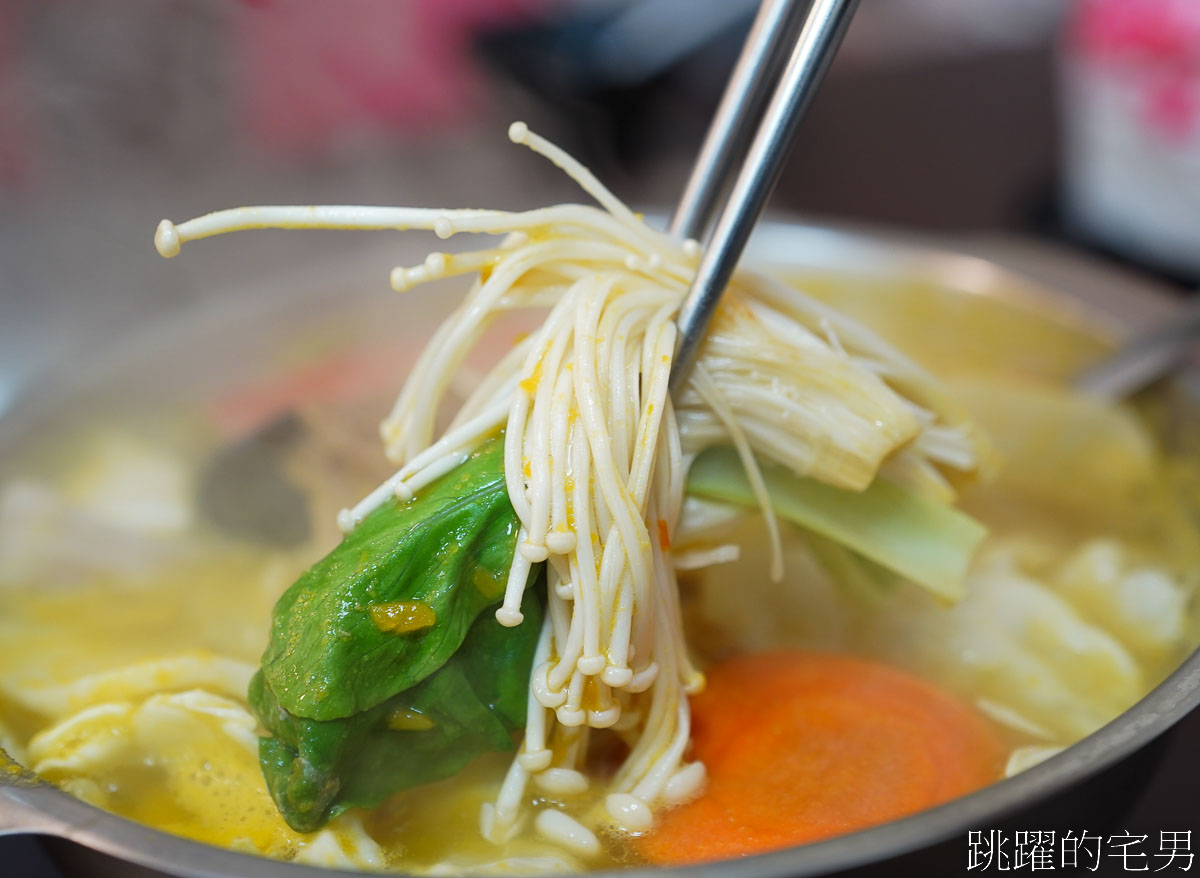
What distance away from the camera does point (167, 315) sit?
6.45 feet

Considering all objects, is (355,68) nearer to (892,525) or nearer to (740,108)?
(740,108)

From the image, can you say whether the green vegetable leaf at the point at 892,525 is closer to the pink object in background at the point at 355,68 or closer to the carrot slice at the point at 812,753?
the carrot slice at the point at 812,753

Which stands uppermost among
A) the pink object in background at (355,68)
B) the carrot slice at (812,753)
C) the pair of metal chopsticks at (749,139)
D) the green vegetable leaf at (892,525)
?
the pink object in background at (355,68)

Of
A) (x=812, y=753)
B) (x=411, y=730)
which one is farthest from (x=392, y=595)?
(x=812, y=753)

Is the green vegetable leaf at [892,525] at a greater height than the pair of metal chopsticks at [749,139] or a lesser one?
lesser

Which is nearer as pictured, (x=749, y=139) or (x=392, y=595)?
(x=392, y=595)

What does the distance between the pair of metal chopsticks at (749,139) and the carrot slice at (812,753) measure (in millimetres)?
403

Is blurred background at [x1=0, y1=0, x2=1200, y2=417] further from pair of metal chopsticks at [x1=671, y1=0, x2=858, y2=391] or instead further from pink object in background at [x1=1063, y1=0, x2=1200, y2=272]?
pair of metal chopsticks at [x1=671, y1=0, x2=858, y2=391]

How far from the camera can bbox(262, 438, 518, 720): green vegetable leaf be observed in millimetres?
928

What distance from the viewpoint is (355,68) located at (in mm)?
3381

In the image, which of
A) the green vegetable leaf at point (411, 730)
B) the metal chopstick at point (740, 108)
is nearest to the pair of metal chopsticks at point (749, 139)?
the metal chopstick at point (740, 108)

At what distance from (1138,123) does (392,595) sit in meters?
2.36

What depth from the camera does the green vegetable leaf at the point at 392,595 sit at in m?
0.93

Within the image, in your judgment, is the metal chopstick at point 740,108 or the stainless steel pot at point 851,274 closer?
the stainless steel pot at point 851,274
